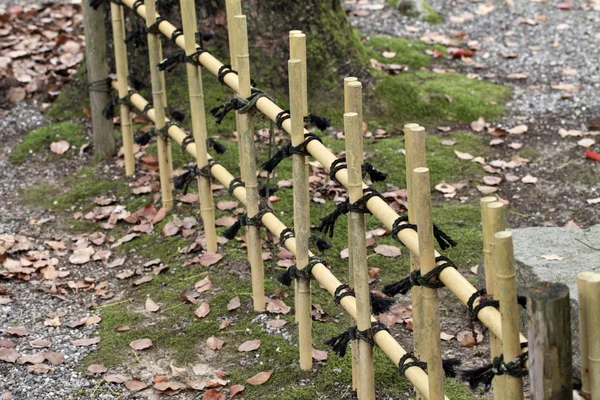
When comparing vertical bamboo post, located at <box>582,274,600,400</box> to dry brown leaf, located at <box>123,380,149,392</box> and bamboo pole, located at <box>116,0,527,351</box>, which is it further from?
dry brown leaf, located at <box>123,380,149,392</box>

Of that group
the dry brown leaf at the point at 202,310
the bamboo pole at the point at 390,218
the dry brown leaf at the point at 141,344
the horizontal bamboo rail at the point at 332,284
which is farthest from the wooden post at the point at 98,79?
the dry brown leaf at the point at 141,344

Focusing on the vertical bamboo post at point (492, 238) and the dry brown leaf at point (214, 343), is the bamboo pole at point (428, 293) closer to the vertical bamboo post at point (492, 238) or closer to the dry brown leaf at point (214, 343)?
the vertical bamboo post at point (492, 238)

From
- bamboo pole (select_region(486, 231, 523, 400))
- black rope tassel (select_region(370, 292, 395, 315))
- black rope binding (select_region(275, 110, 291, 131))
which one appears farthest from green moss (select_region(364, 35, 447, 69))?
bamboo pole (select_region(486, 231, 523, 400))

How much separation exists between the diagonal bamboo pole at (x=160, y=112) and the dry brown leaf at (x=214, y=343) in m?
1.20

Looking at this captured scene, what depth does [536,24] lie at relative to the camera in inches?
283

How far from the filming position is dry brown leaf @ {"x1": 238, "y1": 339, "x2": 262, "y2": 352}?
357cm

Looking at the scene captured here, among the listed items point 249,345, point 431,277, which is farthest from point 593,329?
point 249,345

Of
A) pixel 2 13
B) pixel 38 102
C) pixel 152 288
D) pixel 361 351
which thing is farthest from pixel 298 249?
pixel 2 13

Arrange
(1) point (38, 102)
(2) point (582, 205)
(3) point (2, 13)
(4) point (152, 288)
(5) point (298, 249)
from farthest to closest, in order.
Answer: (3) point (2, 13), (1) point (38, 102), (2) point (582, 205), (4) point (152, 288), (5) point (298, 249)

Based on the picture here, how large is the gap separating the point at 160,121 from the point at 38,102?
1702mm

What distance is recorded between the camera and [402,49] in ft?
22.0

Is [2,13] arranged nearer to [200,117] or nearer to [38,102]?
[38,102]

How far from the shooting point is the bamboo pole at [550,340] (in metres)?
1.89

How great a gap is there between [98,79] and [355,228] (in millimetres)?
2743
